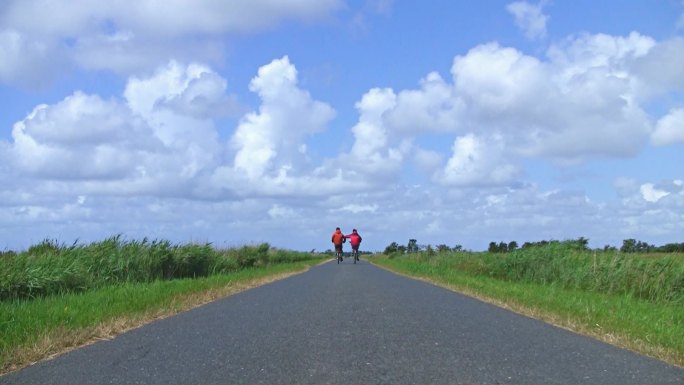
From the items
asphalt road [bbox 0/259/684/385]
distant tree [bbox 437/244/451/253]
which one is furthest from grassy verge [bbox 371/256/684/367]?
distant tree [bbox 437/244/451/253]

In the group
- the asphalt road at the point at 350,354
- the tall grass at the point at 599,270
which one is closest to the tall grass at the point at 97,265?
the asphalt road at the point at 350,354

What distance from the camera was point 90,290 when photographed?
16078 millimetres

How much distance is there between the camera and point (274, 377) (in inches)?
249

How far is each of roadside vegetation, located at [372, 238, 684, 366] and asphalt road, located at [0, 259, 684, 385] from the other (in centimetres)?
81

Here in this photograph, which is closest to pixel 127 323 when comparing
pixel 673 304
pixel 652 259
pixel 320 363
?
pixel 320 363

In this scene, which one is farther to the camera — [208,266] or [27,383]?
[208,266]

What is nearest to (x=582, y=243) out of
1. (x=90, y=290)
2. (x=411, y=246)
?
(x=90, y=290)

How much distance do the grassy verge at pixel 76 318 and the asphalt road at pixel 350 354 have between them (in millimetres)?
401

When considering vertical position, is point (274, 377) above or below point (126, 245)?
below

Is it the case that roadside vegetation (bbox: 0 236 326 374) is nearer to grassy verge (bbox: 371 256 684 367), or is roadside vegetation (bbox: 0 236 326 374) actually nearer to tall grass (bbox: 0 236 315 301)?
tall grass (bbox: 0 236 315 301)

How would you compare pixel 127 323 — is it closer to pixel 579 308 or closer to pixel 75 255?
pixel 579 308

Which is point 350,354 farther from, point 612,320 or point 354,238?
point 354,238

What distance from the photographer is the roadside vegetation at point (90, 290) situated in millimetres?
8547

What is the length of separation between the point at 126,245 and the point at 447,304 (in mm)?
13241
